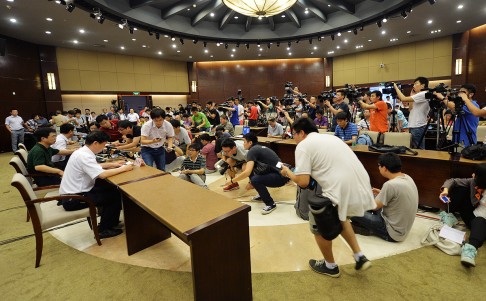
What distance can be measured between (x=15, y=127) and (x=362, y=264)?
10.9 metres

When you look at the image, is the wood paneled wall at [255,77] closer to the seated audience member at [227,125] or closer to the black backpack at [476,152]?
the seated audience member at [227,125]

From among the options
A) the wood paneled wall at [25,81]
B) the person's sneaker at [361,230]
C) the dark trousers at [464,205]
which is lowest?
the person's sneaker at [361,230]

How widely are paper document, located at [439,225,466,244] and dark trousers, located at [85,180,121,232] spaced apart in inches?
125

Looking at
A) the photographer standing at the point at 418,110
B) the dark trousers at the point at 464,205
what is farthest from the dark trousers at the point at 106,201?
the photographer standing at the point at 418,110

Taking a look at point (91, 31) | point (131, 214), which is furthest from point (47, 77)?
point (131, 214)

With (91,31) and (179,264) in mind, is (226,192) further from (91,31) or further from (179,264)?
(91,31)

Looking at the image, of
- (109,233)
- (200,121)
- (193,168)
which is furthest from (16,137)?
(109,233)

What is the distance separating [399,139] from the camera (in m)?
3.74

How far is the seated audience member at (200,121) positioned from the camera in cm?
671

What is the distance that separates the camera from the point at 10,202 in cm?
390

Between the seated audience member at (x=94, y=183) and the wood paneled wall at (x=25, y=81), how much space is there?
30.4ft

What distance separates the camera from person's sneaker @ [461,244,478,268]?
1867 millimetres

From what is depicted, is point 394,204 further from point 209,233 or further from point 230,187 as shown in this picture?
point 230,187

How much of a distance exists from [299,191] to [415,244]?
1.18m
